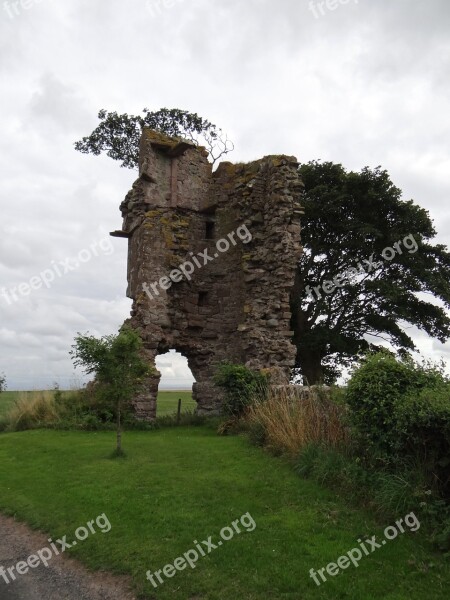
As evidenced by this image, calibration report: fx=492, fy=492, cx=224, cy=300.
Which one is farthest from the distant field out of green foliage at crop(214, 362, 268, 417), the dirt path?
the dirt path

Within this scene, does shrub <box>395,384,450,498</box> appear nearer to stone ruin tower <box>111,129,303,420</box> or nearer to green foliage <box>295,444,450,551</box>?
green foliage <box>295,444,450,551</box>

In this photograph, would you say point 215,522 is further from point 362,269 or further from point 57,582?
point 362,269

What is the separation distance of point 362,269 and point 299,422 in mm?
16653

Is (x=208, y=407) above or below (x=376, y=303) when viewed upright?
below

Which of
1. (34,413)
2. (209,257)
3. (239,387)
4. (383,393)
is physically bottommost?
(34,413)

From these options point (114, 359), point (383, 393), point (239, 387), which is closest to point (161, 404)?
point (239, 387)

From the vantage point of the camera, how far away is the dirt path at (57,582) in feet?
16.8

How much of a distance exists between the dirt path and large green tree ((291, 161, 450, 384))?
1789cm

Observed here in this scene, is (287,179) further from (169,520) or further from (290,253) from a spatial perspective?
(169,520)

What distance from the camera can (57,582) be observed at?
549cm

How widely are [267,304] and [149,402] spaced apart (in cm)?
508

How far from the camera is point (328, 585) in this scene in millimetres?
4812

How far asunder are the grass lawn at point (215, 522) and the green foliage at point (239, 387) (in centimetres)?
265

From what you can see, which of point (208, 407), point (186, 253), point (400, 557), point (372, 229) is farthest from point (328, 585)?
point (372, 229)
